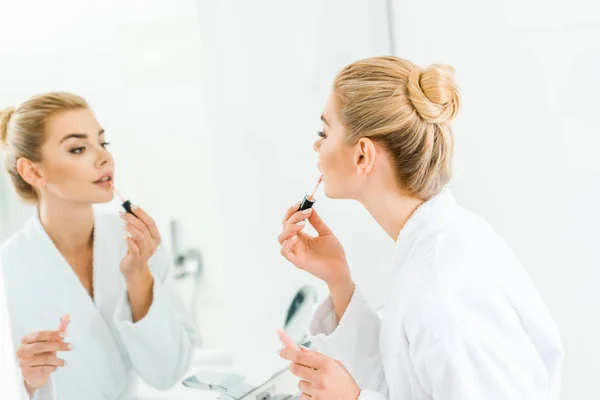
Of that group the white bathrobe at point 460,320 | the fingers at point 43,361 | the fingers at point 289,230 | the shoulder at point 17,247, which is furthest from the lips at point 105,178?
the white bathrobe at point 460,320

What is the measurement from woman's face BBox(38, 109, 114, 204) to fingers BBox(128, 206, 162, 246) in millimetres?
50

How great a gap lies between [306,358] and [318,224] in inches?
12.0

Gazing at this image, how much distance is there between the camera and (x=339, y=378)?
1060mm

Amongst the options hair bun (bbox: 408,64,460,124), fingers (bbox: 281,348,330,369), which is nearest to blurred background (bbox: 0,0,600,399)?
fingers (bbox: 281,348,330,369)

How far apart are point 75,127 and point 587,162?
4.38ft

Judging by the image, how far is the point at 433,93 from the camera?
42.5 inches

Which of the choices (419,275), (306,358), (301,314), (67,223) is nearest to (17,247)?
(67,223)

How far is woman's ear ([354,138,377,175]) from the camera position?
1.09 metres

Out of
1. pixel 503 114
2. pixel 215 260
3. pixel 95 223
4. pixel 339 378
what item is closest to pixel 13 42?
pixel 95 223

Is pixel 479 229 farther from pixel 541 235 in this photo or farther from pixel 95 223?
pixel 541 235

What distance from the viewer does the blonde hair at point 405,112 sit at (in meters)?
1.08

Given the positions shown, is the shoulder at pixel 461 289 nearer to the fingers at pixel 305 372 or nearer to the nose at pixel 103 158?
the fingers at pixel 305 372

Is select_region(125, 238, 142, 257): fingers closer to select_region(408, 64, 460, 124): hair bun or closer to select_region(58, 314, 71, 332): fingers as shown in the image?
select_region(58, 314, 71, 332): fingers

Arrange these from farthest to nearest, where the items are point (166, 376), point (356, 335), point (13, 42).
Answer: point (356, 335), point (166, 376), point (13, 42)
